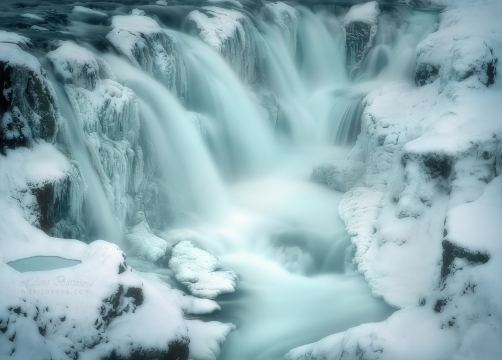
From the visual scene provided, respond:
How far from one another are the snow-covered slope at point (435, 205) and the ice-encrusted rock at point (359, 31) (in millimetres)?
2998

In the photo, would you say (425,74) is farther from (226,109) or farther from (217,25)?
(217,25)

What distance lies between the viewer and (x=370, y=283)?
6801mm

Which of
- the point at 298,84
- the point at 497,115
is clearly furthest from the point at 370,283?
the point at 298,84

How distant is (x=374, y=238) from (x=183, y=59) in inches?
204

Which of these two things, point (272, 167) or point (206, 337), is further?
point (272, 167)

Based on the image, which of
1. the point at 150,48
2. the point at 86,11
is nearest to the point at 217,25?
the point at 150,48

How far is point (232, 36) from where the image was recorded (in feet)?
37.4

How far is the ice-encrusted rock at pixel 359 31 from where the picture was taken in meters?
14.1

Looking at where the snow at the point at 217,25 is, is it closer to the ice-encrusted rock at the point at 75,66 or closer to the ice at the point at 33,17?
the ice at the point at 33,17

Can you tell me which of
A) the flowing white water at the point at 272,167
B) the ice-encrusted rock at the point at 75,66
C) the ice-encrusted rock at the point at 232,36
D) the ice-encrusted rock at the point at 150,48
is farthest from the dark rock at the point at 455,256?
the ice-encrusted rock at the point at 232,36

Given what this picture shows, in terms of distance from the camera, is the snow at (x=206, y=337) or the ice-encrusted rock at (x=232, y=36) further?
the ice-encrusted rock at (x=232, y=36)

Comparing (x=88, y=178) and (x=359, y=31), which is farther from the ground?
(x=359, y=31)

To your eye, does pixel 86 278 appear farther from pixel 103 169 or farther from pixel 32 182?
pixel 103 169

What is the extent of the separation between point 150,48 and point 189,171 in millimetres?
2360
